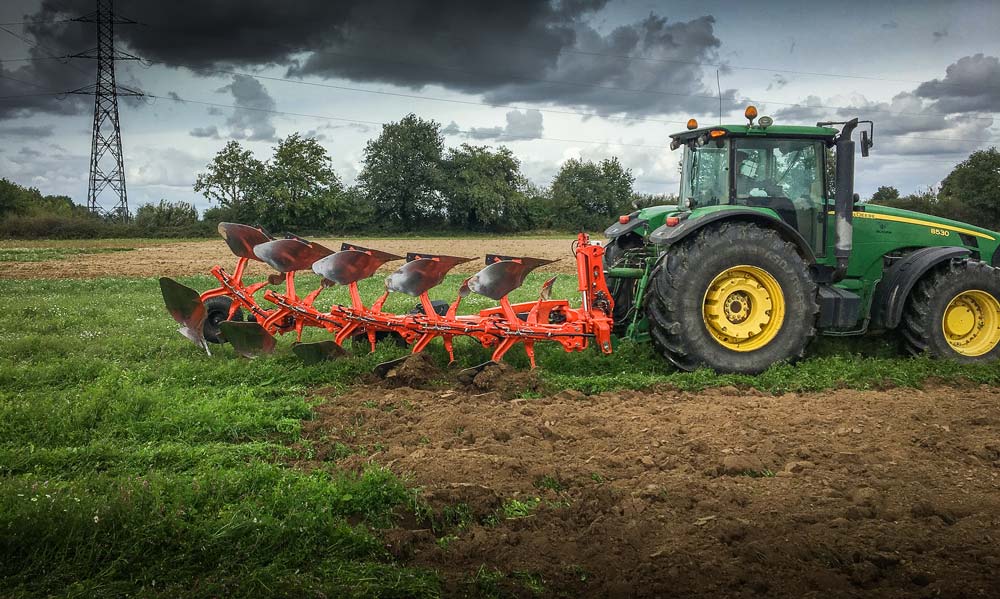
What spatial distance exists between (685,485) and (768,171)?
4308 millimetres

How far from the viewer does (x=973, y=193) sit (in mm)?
47625

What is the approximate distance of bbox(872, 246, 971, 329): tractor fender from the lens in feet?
24.4

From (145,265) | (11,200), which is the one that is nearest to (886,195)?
(145,265)

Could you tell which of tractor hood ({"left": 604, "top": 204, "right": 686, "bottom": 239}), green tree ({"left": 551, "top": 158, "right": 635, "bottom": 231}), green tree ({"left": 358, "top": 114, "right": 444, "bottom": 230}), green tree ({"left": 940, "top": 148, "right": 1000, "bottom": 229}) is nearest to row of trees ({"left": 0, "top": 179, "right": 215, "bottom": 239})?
green tree ({"left": 358, "top": 114, "right": 444, "bottom": 230})

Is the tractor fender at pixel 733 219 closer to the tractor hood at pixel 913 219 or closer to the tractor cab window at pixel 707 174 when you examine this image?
the tractor cab window at pixel 707 174

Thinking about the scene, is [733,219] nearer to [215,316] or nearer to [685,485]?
[685,485]

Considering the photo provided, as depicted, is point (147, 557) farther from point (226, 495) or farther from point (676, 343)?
point (676, 343)

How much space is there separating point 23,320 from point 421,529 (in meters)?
9.00

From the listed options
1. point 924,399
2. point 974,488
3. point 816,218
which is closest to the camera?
point 974,488

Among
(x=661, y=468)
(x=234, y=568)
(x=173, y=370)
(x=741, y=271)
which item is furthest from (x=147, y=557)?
(x=741, y=271)

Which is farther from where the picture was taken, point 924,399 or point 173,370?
point 173,370

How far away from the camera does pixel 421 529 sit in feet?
12.9

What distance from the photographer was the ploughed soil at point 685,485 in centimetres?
330

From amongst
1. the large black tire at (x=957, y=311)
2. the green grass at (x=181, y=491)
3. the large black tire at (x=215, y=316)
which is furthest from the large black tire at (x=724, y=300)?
the large black tire at (x=215, y=316)
